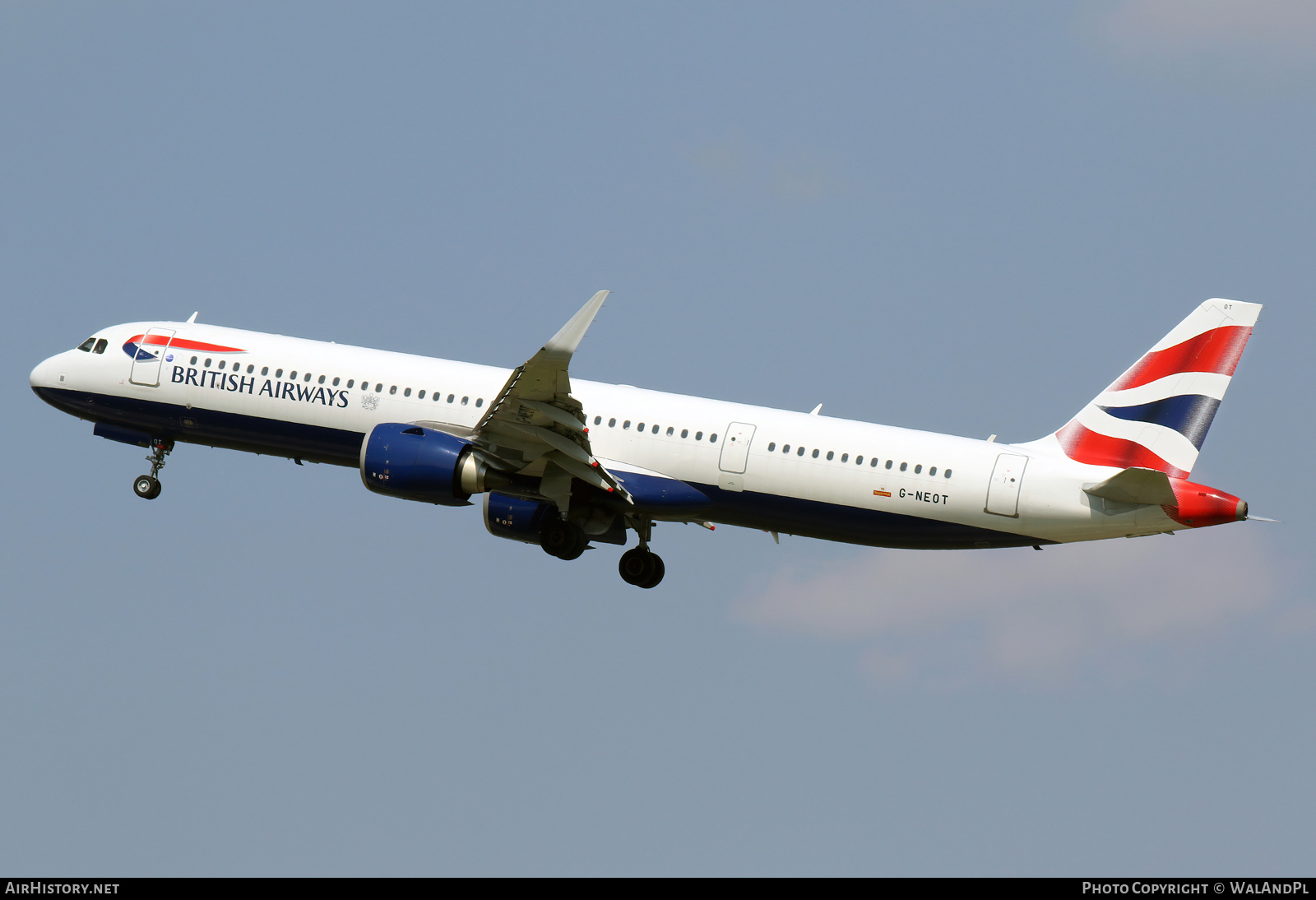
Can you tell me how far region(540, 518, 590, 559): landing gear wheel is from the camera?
39.8m

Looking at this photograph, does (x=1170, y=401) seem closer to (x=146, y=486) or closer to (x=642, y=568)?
(x=642, y=568)

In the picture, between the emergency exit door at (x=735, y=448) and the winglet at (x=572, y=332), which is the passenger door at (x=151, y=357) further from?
the emergency exit door at (x=735, y=448)

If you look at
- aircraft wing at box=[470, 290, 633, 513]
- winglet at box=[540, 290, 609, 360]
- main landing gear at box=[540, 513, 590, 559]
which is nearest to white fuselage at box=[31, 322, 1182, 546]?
aircraft wing at box=[470, 290, 633, 513]

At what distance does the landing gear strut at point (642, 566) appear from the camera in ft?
136

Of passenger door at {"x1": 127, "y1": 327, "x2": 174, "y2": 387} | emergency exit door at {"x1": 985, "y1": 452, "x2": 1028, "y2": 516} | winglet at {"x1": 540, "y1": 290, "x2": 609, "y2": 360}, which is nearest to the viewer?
winglet at {"x1": 540, "y1": 290, "x2": 609, "y2": 360}

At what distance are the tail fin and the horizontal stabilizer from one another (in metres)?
1.15

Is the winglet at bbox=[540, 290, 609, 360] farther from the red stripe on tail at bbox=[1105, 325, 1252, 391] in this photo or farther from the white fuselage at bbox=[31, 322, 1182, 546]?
the red stripe on tail at bbox=[1105, 325, 1252, 391]

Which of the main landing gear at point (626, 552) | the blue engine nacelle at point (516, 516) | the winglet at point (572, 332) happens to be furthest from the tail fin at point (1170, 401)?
the blue engine nacelle at point (516, 516)

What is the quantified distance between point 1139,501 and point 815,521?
25.0 feet

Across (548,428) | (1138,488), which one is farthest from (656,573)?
(1138,488)

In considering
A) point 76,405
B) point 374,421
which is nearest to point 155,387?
point 76,405

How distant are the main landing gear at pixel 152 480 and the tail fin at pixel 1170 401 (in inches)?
974

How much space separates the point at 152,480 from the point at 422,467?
11082 millimetres

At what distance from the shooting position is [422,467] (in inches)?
1444
